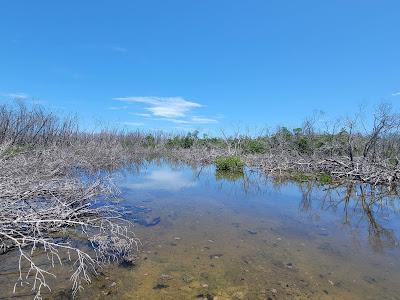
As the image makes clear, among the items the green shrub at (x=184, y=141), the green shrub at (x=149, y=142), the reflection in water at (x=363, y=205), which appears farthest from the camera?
the green shrub at (x=149, y=142)

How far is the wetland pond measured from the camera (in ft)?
15.1

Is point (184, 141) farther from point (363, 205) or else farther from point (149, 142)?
point (363, 205)

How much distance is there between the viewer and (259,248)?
252 inches

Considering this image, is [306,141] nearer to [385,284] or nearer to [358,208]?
[358,208]


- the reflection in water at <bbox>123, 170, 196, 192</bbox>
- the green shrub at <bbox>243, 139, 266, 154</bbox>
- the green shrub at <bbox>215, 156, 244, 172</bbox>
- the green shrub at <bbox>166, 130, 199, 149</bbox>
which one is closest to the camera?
the reflection in water at <bbox>123, 170, 196, 192</bbox>

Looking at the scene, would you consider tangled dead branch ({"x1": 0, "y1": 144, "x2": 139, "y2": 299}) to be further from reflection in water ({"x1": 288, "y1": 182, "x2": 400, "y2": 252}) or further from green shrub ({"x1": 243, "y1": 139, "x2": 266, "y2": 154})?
green shrub ({"x1": 243, "y1": 139, "x2": 266, "y2": 154})

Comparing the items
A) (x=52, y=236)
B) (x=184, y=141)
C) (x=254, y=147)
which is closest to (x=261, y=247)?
(x=52, y=236)

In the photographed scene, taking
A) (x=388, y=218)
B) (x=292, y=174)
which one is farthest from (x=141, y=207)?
(x=292, y=174)

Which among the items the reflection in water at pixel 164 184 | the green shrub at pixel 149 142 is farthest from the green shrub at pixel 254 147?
the green shrub at pixel 149 142

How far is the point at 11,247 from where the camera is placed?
18.0 ft

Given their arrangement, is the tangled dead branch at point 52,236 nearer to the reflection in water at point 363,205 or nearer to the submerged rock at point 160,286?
the submerged rock at point 160,286

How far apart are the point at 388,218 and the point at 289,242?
4116 millimetres

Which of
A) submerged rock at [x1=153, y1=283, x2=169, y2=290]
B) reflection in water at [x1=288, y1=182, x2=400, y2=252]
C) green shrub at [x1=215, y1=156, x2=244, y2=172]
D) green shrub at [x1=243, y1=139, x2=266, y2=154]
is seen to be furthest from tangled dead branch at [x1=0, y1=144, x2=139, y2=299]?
green shrub at [x1=243, y1=139, x2=266, y2=154]

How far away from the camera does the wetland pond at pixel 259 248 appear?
4594 millimetres
